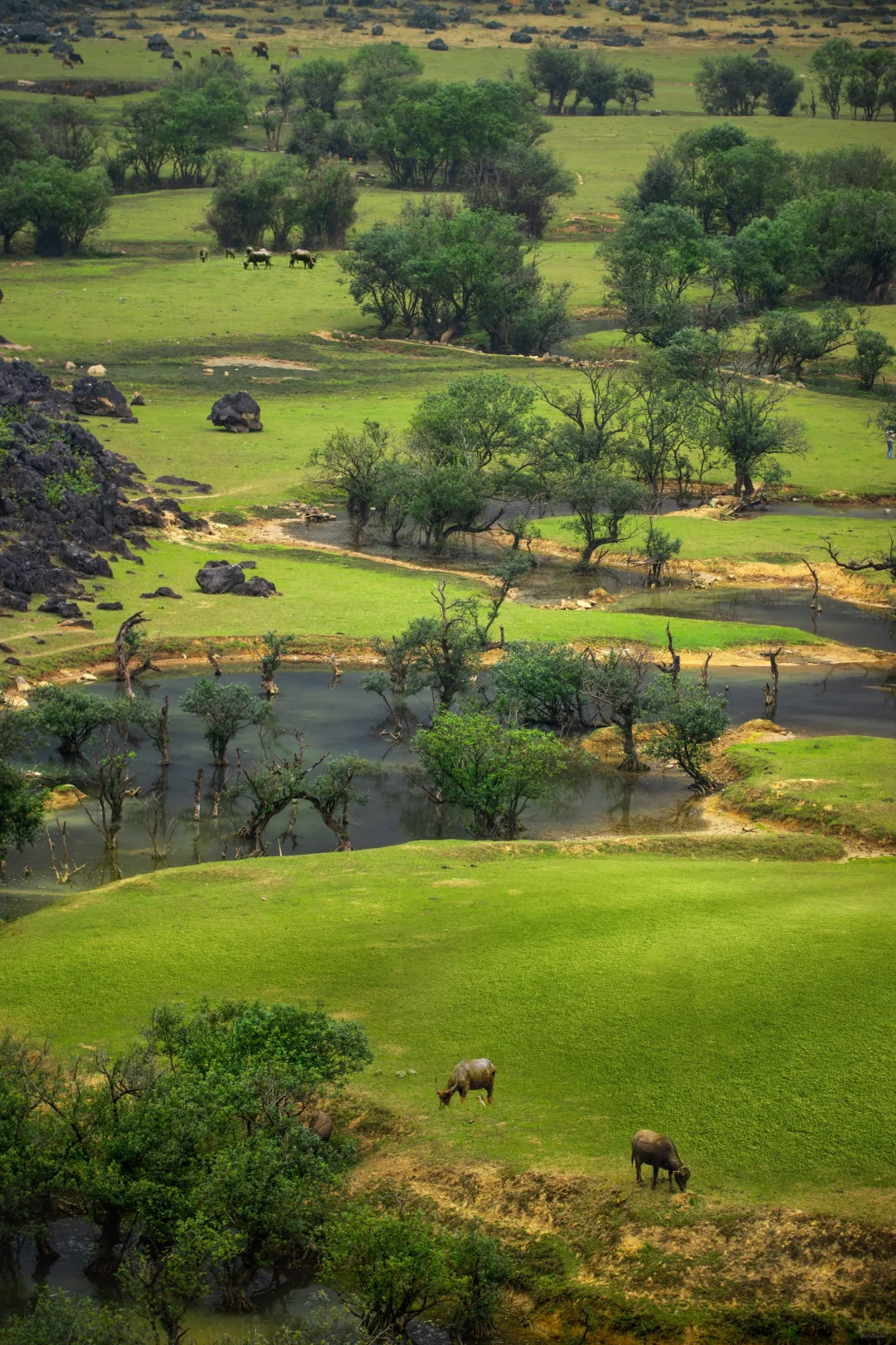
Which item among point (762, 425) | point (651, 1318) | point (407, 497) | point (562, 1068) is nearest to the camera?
point (651, 1318)

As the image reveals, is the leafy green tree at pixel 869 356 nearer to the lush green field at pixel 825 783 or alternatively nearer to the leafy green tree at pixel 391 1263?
the lush green field at pixel 825 783

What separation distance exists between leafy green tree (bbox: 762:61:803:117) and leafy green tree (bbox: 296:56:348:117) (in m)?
45.7

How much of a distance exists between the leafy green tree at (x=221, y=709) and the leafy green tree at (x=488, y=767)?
610 centimetres

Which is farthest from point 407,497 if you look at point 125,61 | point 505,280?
point 125,61

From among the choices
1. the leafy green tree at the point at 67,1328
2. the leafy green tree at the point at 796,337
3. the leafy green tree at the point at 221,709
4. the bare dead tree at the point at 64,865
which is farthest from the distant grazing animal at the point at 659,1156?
the leafy green tree at the point at 796,337

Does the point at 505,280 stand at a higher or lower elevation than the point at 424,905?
higher

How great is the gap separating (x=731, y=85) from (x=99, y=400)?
107028 millimetres

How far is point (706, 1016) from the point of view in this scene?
2433cm

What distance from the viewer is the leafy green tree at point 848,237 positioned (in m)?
108

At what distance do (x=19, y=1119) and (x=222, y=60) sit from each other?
16045 centimetres

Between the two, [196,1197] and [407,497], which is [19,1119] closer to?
[196,1197]

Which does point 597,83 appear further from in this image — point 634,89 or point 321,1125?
point 321,1125

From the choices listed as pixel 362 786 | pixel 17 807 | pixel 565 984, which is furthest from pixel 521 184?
pixel 565 984

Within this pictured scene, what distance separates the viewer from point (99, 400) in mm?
78438
